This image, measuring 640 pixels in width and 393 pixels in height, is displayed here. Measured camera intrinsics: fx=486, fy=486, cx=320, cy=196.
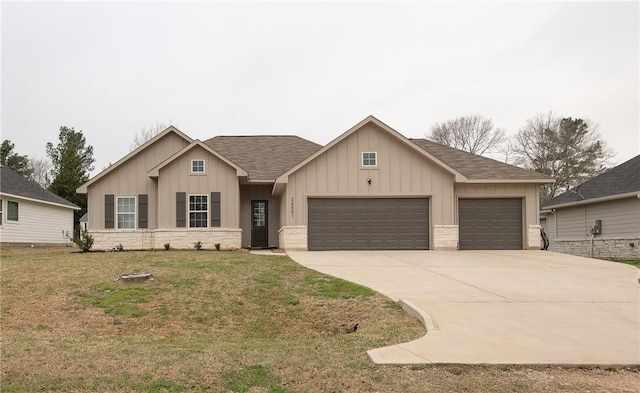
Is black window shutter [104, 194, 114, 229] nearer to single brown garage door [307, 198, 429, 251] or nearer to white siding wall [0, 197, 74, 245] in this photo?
white siding wall [0, 197, 74, 245]

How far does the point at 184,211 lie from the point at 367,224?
24.9 ft

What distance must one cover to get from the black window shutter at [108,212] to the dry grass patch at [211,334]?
5.79 metres

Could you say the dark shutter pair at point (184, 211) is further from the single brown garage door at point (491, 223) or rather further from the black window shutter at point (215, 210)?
the single brown garage door at point (491, 223)

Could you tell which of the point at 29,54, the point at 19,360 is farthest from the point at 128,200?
the point at 19,360

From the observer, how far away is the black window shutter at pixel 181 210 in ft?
66.1

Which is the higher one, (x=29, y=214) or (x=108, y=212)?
(x=108, y=212)

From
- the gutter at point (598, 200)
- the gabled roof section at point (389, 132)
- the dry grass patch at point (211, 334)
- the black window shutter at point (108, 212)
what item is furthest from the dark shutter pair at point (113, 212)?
the gutter at point (598, 200)

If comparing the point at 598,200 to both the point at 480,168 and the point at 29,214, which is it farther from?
the point at 29,214

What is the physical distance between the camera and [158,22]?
15062 millimetres

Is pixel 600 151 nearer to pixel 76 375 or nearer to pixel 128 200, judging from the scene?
pixel 128 200

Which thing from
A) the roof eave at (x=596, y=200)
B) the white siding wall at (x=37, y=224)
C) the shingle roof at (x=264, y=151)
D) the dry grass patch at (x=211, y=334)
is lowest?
the dry grass patch at (x=211, y=334)

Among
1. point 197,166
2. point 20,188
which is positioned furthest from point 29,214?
point 197,166

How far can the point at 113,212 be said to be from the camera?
21141mm

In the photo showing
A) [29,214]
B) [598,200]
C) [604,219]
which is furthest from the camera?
[29,214]
